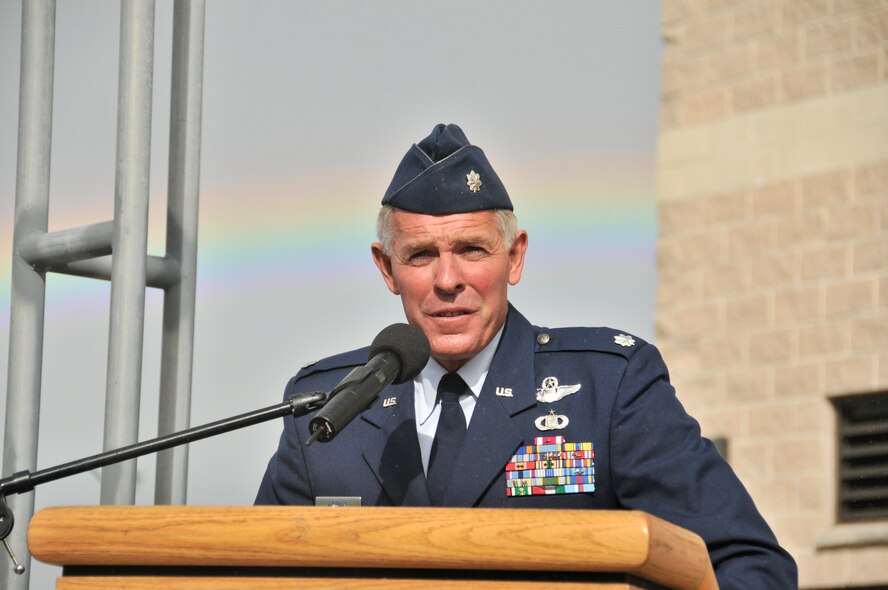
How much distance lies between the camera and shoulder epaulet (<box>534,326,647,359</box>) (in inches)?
121

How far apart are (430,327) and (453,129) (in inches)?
20.4

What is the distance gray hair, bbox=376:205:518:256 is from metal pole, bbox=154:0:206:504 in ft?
1.54

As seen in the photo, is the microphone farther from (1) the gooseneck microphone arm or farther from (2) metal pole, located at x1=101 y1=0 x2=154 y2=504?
(2) metal pole, located at x1=101 y1=0 x2=154 y2=504

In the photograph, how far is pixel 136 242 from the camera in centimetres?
320

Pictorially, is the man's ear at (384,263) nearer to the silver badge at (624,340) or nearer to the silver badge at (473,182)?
the silver badge at (473,182)

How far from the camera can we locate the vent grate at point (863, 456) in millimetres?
6914

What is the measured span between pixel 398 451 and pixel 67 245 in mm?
902

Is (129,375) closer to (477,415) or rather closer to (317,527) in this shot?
(477,415)

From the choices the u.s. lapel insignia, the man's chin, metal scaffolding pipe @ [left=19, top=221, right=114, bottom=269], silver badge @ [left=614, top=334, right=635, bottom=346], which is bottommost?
the u.s. lapel insignia

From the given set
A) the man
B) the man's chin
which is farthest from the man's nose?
the man's chin

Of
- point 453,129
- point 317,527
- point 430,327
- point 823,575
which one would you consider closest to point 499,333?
point 430,327

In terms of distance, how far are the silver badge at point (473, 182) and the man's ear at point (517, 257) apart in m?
0.13

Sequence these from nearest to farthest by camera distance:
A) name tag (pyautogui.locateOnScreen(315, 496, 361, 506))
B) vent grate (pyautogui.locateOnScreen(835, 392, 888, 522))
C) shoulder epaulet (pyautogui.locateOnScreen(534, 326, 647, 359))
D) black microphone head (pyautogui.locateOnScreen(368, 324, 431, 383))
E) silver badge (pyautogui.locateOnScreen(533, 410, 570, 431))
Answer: black microphone head (pyautogui.locateOnScreen(368, 324, 431, 383))
name tag (pyautogui.locateOnScreen(315, 496, 361, 506))
silver badge (pyautogui.locateOnScreen(533, 410, 570, 431))
shoulder epaulet (pyautogui.locateOnScreen(534, 326, 647, 359))
vent grate (pyautogui.locateOnScreen(835, 392, 888, 522))

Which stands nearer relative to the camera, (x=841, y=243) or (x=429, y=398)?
(x=429, y=398)
